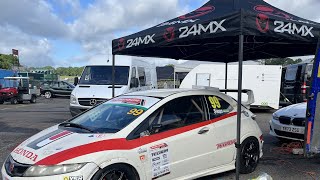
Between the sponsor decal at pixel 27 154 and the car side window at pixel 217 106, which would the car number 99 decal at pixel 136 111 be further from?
the sponsor decal at pixel 27 154

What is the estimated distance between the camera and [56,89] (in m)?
34.2

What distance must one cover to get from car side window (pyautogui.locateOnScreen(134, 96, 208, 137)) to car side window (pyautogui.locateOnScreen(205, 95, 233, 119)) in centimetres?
14

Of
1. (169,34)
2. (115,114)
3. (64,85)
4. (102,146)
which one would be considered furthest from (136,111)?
(64,85)

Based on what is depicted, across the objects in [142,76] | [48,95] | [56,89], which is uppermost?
[142,76]

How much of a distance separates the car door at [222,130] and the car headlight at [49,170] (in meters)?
2.23

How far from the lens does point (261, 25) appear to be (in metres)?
5.21

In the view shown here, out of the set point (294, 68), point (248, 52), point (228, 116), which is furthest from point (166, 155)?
point (294, 68)

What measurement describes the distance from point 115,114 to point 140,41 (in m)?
2.51

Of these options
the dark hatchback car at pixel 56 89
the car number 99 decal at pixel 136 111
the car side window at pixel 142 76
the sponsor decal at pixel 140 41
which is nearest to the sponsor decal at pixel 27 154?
the car number 99 decal at pixel 136 111

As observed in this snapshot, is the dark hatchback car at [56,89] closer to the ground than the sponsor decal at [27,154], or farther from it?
closer to the ground

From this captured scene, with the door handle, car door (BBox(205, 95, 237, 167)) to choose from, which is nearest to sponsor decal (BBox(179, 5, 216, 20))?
car door (BBox(205, 95, 237, 167))

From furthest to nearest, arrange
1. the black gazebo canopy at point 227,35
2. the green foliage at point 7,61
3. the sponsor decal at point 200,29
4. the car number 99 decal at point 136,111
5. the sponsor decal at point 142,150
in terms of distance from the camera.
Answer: the green foliage at point 7,61, the sponsor decal at point 200,29, the black gazebo canopy at point 227,35, the car number 99 decal at point 136,111, the sponsor decal at point 142,150

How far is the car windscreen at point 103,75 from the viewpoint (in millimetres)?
12123

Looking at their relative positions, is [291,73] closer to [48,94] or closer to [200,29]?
[200,29]
